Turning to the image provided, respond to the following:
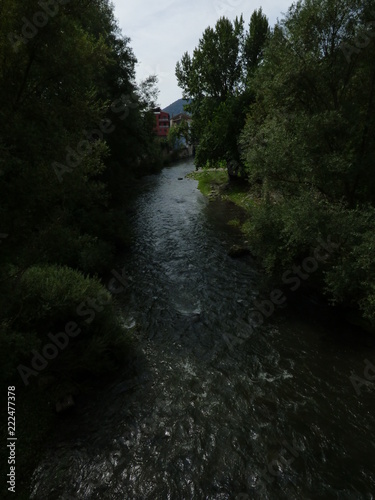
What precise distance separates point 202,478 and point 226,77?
144 feet

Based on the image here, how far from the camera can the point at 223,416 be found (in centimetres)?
857

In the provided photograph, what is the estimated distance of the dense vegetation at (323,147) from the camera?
1204 cm

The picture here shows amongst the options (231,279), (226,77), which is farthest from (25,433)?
(226,77)

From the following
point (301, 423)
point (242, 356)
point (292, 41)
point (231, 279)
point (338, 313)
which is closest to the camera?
point (301, 423)

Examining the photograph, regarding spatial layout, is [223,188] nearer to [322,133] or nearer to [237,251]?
[237,251]

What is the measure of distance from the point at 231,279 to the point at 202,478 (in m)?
10.5

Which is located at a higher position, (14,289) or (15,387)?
(14,289)

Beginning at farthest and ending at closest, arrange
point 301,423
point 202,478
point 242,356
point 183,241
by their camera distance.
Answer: point 183,241, point 242,356, point 301,423, point 202,478

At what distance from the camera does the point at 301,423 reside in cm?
825

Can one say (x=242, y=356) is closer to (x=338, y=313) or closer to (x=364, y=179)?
(x=338, y=313)

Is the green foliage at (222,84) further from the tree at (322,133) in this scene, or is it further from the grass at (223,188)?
the tree at (322,133)

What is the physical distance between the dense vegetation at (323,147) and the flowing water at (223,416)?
122 inches

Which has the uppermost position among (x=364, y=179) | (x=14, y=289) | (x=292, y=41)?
(x=292, y=41)

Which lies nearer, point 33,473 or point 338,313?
point 33,473
